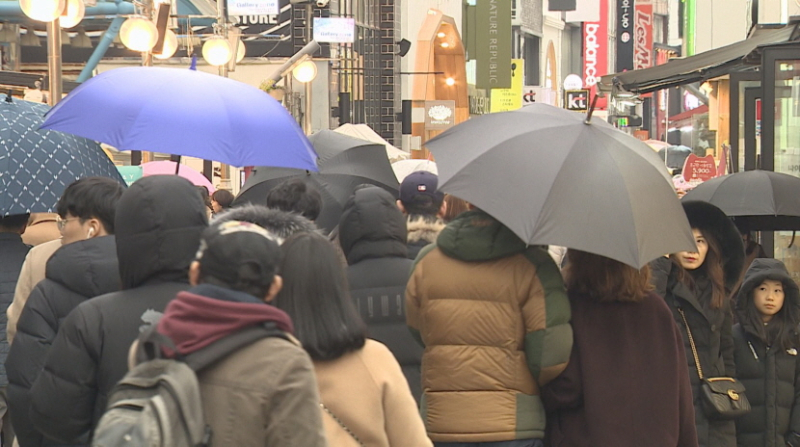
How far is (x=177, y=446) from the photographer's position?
9.94ft

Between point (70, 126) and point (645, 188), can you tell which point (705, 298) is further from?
point (70, 126)

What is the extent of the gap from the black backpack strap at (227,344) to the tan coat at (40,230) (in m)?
4.20

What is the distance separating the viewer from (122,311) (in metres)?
3.98

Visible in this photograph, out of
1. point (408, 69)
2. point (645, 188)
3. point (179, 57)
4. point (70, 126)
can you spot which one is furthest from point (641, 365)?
point (408, 69)

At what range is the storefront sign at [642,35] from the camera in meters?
93.7

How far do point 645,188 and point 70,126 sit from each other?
2614 mm

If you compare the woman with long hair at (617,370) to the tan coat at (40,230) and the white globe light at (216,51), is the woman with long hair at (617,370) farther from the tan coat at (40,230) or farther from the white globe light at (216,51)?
the white globe light at (216,51)

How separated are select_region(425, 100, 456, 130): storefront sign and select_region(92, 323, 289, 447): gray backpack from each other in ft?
125

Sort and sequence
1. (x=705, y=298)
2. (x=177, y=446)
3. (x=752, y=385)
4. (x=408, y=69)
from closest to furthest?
(x=177, y=446)
(x=705, y=298)
(x=752, y=385)
(x=408, y=69)

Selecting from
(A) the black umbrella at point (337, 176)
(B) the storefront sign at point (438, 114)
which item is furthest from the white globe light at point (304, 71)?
(A) the black umbrella at point (337, 176)

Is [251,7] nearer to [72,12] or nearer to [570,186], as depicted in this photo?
[72,12]

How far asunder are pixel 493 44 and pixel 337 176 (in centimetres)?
4521

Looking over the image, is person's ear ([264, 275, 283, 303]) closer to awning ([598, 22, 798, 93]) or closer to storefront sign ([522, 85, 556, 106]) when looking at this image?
awning ([598, 22, 798, 93])

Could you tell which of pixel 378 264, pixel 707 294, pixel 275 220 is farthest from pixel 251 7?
pixel 275 220
